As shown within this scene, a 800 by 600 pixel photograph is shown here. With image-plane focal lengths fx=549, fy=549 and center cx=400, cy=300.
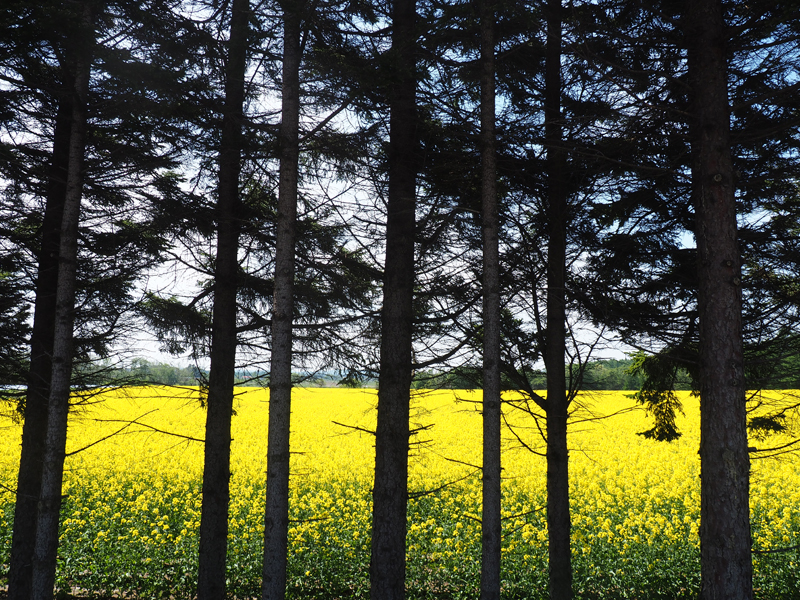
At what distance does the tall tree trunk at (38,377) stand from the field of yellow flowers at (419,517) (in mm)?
1074

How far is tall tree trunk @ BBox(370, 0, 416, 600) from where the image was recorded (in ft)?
21.2

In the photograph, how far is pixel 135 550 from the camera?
11.3 m

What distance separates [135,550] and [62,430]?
6.38 m

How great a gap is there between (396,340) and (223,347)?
2677mm

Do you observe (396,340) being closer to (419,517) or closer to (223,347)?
(223,347)

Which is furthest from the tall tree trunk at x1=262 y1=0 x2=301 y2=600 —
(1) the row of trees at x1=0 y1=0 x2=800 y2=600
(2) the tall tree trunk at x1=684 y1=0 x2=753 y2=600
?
(2) the tall tree trunk at x1=684 y1=0 x2=753 y2=600

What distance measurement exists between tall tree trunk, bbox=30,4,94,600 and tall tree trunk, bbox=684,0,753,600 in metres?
6.73

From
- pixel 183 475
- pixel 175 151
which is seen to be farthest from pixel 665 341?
pixel 183 475

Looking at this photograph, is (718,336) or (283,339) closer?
(718,336)

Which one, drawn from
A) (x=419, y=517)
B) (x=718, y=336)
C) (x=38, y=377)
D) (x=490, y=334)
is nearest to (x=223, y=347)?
(x=38, y=377)

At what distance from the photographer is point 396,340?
266 inches

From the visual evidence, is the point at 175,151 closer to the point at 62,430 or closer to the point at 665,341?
the point at 62,430

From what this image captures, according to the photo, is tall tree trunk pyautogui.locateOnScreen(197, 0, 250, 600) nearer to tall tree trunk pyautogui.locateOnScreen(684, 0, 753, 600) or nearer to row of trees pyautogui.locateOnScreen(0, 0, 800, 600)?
row of trees pyautogui.locateOnScreen(0, 0, 800, 600)

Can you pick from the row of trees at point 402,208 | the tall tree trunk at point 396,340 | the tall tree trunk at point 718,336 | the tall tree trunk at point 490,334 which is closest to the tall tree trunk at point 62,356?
the row of trees at point 402,208
